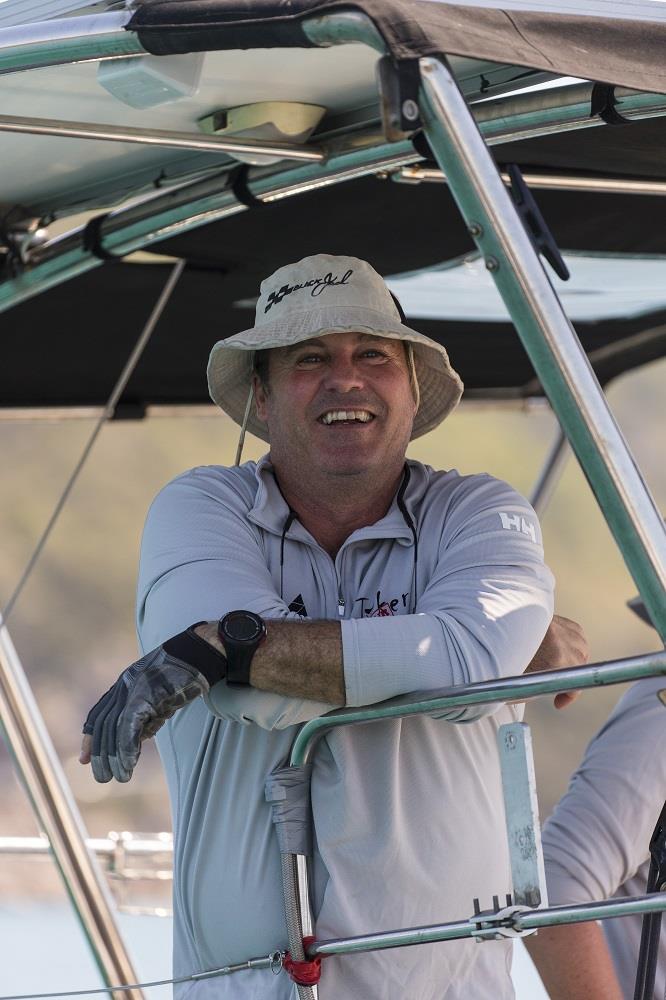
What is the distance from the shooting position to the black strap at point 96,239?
3.03 m

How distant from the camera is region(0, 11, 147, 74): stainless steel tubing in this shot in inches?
73.5

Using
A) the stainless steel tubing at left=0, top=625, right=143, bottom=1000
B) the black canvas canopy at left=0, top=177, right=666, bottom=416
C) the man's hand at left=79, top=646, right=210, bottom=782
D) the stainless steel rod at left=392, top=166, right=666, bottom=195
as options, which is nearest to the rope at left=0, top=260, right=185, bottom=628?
the black canvas canopy at left=0, top=177, right=666, bottom=416

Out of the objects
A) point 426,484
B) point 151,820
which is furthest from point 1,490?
point 426,484

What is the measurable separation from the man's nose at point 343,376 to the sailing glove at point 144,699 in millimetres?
556

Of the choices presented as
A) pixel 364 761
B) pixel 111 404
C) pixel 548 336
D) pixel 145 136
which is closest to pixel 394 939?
pixel 364 761

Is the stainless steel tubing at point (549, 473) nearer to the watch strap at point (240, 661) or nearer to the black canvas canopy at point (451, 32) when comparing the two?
the watch strap at point (240, 661)

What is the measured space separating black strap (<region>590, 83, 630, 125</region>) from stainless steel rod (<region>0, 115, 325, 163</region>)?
1.76ft

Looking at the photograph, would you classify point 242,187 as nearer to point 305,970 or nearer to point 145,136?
point 145,136

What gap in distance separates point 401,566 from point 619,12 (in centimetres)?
86

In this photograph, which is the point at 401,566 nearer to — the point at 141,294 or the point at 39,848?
the point at 141,294

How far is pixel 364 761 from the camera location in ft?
7.13

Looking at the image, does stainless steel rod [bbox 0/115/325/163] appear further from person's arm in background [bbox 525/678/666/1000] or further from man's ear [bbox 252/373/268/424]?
A: person's arm in background [bbox 525/678/666/1000]

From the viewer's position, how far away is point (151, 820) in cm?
1858

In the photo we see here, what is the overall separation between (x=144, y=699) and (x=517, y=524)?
66 centimetres
